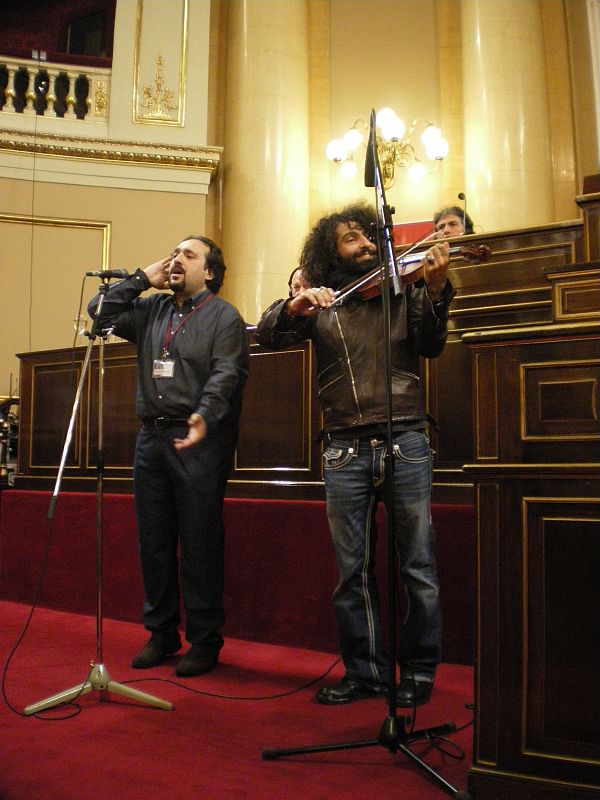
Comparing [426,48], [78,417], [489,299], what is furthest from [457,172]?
[78,417]

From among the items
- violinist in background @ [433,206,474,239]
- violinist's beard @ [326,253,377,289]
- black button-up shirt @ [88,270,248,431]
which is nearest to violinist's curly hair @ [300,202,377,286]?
violinist's beard @ [326,253,377,289]

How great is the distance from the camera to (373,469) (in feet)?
7.83

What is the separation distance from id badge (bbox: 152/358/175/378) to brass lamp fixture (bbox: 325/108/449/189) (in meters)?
4.82

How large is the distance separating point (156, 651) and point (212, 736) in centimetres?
81

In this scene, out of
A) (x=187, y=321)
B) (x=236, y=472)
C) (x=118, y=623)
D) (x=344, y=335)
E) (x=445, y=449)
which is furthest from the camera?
(x=236, y=472)

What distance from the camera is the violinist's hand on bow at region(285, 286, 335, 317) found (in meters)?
2.31

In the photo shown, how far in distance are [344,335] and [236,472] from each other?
1616 mm

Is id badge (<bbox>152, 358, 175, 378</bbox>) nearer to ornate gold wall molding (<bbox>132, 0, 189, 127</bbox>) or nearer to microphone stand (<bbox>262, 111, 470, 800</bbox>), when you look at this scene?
microphone stand (<bbox>262, 111, 470, 800</bbox>)

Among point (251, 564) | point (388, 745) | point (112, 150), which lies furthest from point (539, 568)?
point (112, 150)

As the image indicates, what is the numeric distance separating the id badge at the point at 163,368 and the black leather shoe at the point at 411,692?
4.25ft

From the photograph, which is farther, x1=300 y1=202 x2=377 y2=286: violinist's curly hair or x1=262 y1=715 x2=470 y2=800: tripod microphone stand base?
x1=300 y1=202 x2=377 y2=286: violinist's curly hair

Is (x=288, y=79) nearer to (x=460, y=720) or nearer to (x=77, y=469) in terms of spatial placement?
(x=77, y=469)

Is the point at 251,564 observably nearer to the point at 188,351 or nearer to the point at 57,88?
the point at 188,351

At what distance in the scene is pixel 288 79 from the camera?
24.3 ft
